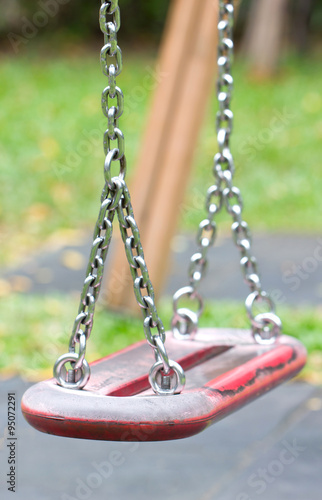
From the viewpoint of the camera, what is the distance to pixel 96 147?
8969mm

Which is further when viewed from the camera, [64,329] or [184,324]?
[64,329]

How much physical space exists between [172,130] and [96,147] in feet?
15.1

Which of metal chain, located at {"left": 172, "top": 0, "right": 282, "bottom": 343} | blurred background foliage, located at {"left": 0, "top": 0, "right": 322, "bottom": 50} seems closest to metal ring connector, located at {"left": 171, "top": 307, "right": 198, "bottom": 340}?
metal chain, located at {"left": 172, "top": 0, "right": 282, "bottom": 343}

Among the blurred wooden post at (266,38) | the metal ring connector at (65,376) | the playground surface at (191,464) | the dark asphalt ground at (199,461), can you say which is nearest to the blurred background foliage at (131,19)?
the blurred wooden post at (266,38)

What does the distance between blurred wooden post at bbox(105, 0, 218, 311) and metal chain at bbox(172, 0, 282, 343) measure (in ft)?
6.49

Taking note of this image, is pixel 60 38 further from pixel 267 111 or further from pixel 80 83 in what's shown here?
pixel 267 111

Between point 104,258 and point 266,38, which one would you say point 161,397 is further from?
→ point 266,38

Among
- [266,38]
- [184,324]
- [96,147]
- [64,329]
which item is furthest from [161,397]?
[266,38]

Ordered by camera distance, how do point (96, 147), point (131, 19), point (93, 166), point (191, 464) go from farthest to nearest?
point (131, 19) < point (96, 147) < point (93, 166) < point (191, 464)

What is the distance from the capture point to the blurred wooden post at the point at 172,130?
14.2ft

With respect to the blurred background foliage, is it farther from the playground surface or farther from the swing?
the swing

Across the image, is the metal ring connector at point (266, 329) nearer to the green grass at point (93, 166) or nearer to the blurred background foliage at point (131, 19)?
the green grass at point (93, 166)

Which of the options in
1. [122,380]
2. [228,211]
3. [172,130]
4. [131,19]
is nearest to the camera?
[122,380]

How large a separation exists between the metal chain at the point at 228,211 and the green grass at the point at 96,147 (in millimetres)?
4059
